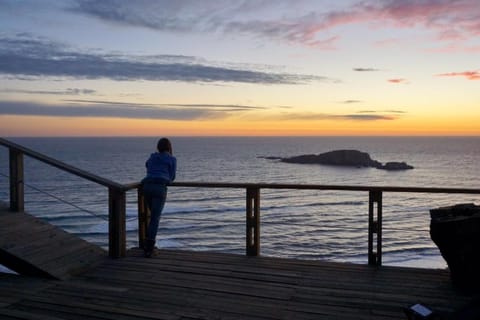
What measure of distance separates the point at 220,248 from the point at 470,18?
42.9ft

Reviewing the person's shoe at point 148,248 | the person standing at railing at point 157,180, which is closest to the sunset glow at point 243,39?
the person standing at railing at point 157,180

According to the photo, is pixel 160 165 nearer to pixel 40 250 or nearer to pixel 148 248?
pixel 148 248

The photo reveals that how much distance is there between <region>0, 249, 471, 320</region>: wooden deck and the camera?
381 cm

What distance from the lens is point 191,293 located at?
434cm

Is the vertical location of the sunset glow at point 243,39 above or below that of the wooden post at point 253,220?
above

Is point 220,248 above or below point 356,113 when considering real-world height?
below

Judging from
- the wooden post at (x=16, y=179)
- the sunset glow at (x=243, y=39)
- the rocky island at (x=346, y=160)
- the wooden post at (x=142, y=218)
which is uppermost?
the sunset glow at (x=243, y=39)

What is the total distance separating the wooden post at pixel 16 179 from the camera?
5844 millimetres

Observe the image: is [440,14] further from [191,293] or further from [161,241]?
[161,241]

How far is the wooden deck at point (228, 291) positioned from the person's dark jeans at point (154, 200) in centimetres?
40

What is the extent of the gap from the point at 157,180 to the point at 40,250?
5.26 feet

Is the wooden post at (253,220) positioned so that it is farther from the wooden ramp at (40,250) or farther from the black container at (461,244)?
the black container at (461,244)

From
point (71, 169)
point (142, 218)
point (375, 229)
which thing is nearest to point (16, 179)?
point (71, 169)

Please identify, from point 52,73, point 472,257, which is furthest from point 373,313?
point 52,73
